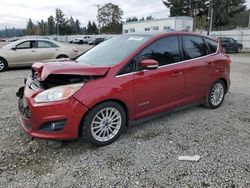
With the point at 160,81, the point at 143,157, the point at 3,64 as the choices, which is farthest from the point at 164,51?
the point at 3,64

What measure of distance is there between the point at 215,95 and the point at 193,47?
48.0 inches

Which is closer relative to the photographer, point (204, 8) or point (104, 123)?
point (104, 123)

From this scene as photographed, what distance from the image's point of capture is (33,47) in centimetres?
971

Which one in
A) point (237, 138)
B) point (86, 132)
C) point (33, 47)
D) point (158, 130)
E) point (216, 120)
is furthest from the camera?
point (33, 47)

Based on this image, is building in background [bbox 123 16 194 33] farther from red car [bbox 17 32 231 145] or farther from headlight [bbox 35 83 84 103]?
headlight [bbox 35 83 84 103]

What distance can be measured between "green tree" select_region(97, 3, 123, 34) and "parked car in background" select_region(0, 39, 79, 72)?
6029 cm

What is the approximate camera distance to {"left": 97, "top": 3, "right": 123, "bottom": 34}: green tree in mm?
68531

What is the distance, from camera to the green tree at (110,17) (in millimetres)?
68531

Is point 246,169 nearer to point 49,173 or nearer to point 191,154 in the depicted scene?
point 191,154

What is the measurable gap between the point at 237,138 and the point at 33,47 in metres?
8.62

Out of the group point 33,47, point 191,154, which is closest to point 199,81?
point 191,154

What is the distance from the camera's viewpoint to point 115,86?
322 cm

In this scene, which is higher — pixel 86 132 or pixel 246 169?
pixel 86 132

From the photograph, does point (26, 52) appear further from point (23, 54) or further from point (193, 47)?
point (193, 47)
